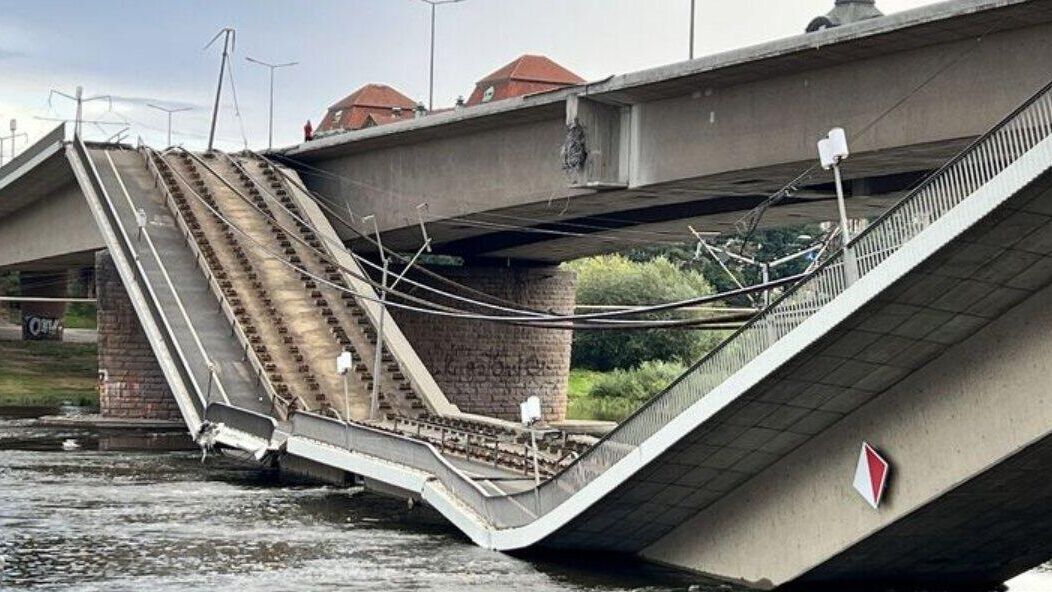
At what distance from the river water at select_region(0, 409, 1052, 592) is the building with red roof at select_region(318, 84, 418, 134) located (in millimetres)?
65819

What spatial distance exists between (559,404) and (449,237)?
48.5ft

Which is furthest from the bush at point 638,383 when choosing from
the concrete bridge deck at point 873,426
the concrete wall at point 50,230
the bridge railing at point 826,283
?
the bridge railing at point 826,283

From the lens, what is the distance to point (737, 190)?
47094 mm

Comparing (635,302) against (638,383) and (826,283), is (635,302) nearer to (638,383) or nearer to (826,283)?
(638,383)

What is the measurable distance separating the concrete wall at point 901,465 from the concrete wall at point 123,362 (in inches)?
1511

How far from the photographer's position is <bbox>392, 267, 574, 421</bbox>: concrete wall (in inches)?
2916

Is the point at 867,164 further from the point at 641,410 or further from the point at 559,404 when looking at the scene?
the point at 559,404

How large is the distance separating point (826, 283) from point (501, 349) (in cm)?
4869

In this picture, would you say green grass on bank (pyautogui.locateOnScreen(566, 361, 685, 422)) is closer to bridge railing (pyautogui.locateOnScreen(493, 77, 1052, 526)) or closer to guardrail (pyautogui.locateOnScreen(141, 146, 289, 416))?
guardrail (pyautogui.locateOnScreen(141, 146, 289, 416))

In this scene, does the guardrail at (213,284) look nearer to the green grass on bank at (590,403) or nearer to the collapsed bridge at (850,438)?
the collapsed bridge at (850,438)

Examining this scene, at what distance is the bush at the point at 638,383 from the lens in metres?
88.0

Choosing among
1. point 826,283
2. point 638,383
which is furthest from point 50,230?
point 826,283

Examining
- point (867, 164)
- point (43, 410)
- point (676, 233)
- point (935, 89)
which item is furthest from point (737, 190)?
point (43, 410)

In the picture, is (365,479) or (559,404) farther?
(559,404)
